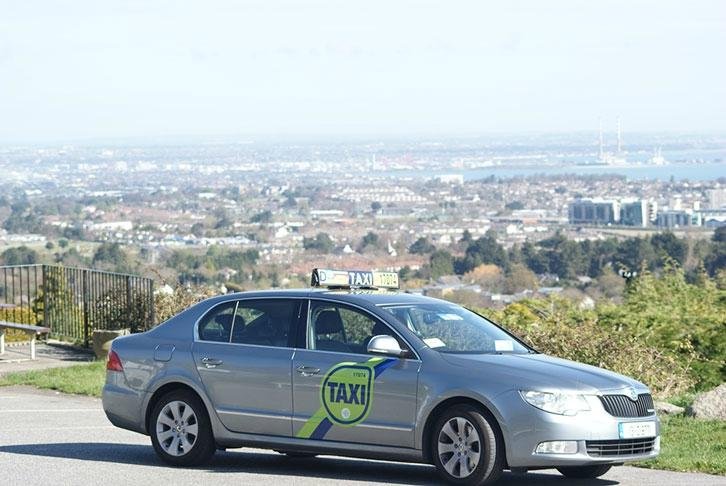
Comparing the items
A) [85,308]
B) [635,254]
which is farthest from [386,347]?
[635,254]

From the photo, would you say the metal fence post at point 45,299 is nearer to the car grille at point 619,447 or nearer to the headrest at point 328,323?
the headrest at point 328,323

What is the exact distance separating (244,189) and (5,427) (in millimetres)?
130738

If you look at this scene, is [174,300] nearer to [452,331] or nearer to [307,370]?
[307,370]

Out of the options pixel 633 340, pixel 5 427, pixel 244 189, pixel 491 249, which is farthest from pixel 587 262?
pixel 244 189

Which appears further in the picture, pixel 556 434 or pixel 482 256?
pixel 482 256

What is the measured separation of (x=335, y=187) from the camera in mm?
153750

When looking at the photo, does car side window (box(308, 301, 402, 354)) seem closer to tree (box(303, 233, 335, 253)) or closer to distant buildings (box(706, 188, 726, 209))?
tree (box(303, 233, 335, 253))

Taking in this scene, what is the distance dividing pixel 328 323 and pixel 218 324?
39.7 inches

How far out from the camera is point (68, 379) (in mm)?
19016

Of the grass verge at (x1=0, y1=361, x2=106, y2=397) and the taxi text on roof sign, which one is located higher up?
the taxi text on roof sign

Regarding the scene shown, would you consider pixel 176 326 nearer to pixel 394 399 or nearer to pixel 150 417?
pixel 150 417

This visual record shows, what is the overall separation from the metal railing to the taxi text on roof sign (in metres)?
10.4

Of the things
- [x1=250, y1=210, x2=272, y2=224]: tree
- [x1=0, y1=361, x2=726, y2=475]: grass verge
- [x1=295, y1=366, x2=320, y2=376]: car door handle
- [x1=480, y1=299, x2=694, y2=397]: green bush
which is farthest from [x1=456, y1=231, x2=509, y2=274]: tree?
[x1=295, y1=366, x2=320, y2=376]: car door handle

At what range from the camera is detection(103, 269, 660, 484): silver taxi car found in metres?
10.3
